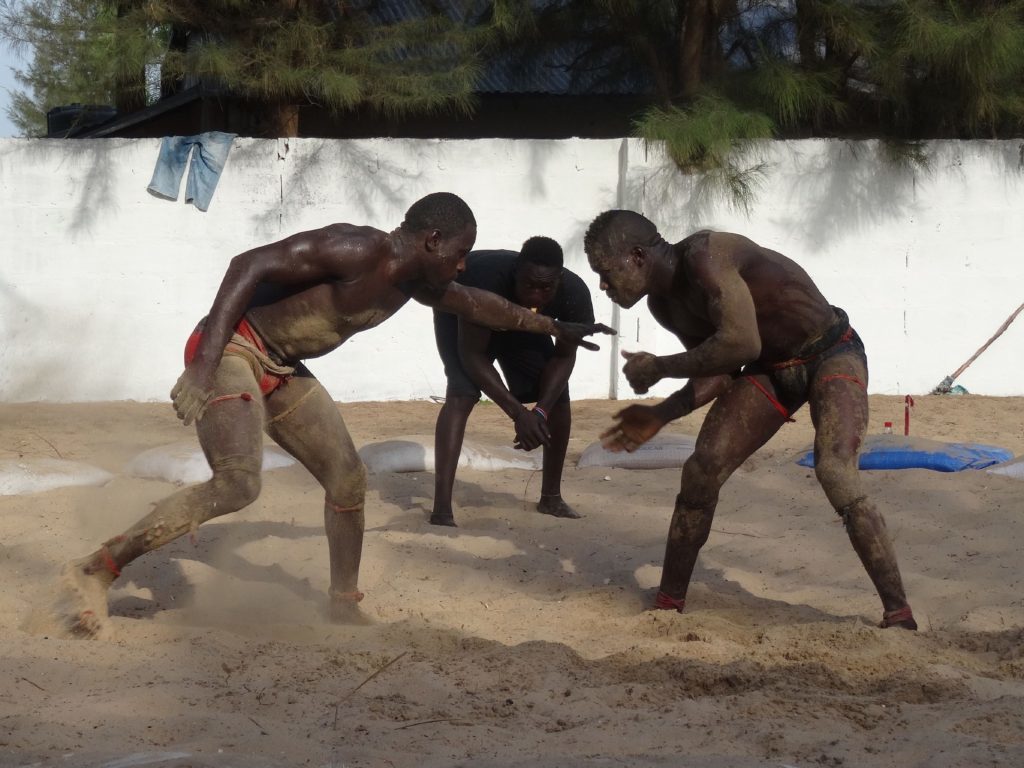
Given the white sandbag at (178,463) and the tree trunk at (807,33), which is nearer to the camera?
the white sandbag at (178,463)

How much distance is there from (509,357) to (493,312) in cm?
134

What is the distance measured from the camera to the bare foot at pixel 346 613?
454cm

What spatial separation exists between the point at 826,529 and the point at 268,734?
356 cm

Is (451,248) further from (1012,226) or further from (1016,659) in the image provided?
(1012,226)

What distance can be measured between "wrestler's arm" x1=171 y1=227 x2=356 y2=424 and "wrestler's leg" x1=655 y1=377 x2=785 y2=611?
146cm

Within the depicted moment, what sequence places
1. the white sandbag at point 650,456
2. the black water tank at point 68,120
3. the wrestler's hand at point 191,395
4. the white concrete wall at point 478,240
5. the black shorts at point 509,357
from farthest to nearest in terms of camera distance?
the black water tank at point 68,120 < the white concrete wall at point 478,240 < the white sandbag at point 650,456 < the black shorts at point 509,357 < the wrestler's hand at point 191,395

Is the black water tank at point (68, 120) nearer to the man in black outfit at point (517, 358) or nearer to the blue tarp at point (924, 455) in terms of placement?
the man in black outfit at point (517, 358)

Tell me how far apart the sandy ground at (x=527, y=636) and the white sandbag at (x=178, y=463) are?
7 cm

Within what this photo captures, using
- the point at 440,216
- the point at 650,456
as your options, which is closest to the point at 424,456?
the point at 650,456

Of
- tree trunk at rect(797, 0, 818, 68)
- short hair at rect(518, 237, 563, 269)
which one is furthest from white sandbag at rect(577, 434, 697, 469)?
tree trunk at rect(797, 0, 818, 68)

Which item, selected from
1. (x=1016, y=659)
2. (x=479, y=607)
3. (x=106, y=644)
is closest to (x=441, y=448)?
(x=479, y=607)

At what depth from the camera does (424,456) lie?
23.2ft

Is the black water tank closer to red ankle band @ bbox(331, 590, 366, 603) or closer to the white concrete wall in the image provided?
the white concrete wall

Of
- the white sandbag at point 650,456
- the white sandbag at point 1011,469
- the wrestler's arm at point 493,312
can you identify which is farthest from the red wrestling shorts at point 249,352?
the white sandbag at point 1011,469
